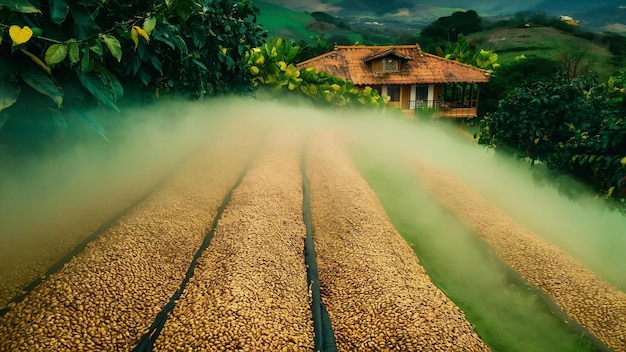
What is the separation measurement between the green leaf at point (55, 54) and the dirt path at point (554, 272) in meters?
5.10

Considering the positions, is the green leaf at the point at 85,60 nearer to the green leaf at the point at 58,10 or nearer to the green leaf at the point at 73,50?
the green leaf at the point at 73,50

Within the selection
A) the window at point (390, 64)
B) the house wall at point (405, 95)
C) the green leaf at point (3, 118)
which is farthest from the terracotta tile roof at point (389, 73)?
the green leaf at point (3, 118)

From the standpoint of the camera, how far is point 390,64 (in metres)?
20.8

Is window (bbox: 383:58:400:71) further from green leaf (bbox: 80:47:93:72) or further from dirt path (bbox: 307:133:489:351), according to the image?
green leaf (bbox: 80:47:93:72)

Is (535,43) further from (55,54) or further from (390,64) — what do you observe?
(55,54)

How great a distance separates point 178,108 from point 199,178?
3266 mm

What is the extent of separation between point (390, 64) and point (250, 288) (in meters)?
18.4

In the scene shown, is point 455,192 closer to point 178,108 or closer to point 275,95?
point 178,108

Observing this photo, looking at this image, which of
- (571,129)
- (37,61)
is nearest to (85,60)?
(37,61)

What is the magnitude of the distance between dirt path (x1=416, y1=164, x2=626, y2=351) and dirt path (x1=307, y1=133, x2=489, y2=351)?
132 cm

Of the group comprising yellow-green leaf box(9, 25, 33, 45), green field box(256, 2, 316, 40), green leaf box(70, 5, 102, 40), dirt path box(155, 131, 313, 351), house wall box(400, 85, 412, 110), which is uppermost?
green field box(256, 2, 316, 40)

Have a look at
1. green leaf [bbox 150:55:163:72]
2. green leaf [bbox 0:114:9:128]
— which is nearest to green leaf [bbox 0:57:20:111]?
green leaf [bbox 0:114:9:128]

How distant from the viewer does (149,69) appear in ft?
19.2

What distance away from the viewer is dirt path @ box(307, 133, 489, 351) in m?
3.75
